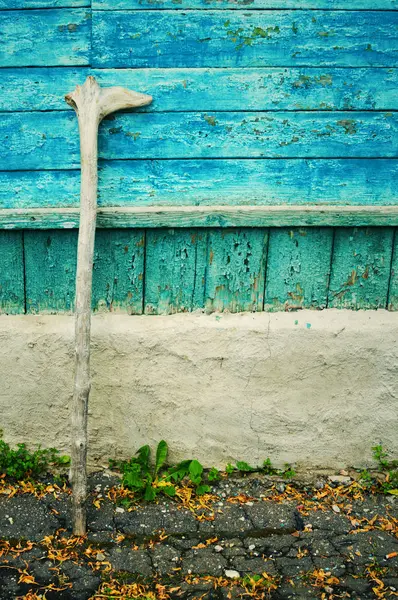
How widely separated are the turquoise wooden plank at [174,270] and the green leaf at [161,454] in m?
0.68

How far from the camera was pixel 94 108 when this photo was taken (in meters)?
2.97

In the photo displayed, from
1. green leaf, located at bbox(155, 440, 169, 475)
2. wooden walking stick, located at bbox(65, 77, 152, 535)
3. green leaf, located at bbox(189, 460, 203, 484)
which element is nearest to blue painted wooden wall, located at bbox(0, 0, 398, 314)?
wooden walking stick, located at bbox(65, 77, 152, 535)

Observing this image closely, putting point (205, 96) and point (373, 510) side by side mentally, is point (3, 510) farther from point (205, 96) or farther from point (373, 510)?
point (205, 96)

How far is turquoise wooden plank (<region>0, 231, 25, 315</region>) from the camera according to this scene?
3.26m

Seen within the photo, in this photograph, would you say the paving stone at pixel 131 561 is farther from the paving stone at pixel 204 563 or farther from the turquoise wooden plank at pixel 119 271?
the turquoise wooden plank at pixel 119 271

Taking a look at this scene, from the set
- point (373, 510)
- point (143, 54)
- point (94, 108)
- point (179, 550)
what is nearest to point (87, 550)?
point (179, 550)

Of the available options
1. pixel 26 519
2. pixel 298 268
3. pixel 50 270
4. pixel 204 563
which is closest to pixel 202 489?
pixel 204 563

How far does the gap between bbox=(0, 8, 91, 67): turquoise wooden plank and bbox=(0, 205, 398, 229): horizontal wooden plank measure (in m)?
0.68

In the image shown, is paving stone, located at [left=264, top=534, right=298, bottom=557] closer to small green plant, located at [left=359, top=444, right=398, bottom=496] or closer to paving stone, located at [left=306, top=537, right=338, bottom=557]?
paving stone, located at [left=306, top=537, right=338, bottom=557]

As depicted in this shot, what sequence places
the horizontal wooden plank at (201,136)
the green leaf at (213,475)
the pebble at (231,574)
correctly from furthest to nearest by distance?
the green leaf at (213,475) < the horizontal wooden plank at (201,136) < the pebble at (231,574)

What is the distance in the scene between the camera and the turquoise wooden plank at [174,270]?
10.8 ft

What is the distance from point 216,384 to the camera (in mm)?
3418

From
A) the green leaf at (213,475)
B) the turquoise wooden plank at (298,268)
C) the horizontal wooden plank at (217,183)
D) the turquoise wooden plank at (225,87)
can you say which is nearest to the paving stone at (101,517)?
the green leaf at (213,475)

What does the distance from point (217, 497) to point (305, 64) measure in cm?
215
